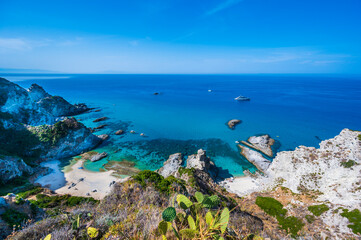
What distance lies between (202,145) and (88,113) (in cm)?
4809

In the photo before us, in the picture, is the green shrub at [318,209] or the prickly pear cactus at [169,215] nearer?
the prickly pear cactus at [169,215]

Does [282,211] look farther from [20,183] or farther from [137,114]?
[137,114]

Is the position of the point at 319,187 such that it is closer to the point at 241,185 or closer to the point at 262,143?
the point at 241,185

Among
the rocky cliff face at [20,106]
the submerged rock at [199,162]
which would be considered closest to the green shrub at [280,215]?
the submerged rock at [199,162]

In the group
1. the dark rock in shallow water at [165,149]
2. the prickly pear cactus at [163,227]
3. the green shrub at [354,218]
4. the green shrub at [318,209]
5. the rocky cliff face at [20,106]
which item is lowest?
the dark rock in shallow water at [165,149]

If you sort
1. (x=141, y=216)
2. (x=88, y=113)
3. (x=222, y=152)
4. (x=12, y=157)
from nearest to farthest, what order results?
1. (x=141, y=216)
2. (x=12, y=157)
3. (x=222, y=152)
4. (x=88, y=113)

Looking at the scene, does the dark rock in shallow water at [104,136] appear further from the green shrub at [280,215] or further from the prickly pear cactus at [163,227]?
the prickly pear cactus at [163,227]

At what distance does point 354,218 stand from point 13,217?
23.0 m

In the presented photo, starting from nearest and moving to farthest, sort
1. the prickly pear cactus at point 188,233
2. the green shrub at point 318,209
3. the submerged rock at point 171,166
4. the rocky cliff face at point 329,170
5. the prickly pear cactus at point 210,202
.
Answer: the prickly pear cactus at point 188,233
the prickly pear cactus at point 210,202
the green shrub at point 318,209
the rocky cliff face at point 329,170
the submerged rock at point 171,166

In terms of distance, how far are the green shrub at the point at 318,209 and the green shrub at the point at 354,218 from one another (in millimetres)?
1125

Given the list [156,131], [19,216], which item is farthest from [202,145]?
[19,216]

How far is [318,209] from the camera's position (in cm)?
1359

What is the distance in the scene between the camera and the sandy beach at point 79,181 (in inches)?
845

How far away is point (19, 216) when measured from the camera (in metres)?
7.36
